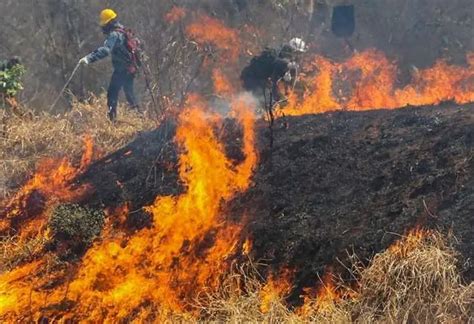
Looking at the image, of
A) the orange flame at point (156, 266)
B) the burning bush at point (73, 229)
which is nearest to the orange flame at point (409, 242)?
the orange flame at point (156, 266)

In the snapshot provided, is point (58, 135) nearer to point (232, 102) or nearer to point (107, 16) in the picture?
point (107, 16)

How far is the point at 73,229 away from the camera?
6004mm

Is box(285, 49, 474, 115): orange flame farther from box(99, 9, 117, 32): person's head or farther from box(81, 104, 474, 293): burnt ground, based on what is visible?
box(99, 9, 117, 32): person's head

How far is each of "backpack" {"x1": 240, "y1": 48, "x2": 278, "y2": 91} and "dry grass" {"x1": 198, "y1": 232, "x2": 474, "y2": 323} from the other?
5437 mm

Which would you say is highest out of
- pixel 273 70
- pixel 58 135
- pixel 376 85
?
pixel 273 70

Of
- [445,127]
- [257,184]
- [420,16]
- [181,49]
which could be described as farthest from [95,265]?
[420,16]

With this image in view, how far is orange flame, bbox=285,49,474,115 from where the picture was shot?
10.8 m

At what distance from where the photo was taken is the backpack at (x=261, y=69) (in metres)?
9.63

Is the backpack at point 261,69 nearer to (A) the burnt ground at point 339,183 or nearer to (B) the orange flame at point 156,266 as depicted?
(A) the burnt ground at point 339,183

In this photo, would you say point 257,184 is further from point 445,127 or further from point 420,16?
point 420,16

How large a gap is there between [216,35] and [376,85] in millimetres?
4068

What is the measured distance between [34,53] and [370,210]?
374 inches

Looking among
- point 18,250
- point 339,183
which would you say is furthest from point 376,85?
point 18,250

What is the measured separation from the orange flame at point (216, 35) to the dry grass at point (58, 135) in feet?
11.5
